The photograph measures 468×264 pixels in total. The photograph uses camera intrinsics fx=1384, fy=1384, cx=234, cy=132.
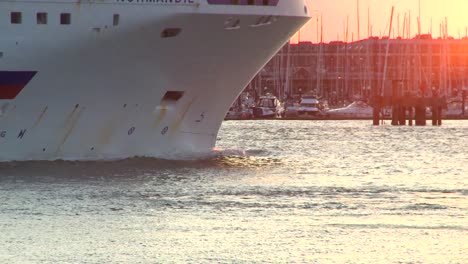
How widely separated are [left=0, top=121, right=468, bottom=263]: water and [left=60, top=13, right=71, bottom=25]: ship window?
4426mm

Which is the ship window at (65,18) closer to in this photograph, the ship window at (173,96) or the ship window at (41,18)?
the ship window at (41,18)

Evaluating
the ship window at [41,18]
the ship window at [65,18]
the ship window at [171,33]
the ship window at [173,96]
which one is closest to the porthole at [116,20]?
the ship window at [65,18]

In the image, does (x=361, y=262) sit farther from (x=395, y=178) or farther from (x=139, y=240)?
(x=395, y=178)

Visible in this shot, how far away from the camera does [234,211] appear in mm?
32812

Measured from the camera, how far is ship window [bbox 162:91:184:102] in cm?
4478

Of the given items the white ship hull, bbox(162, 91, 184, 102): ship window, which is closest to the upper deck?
the white ship hull

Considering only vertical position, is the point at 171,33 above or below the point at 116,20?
below

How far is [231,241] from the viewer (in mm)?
27344

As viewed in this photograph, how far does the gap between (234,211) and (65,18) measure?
12.4 meters

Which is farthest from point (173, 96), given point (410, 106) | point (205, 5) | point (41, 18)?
point (410, 106)

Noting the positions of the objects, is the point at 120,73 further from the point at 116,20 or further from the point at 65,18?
the point at 65,18

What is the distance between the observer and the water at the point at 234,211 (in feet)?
85.0

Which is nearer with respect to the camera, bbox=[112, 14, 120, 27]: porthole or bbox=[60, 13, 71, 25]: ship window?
bbox=[60, 13, 71, 25]: ship window

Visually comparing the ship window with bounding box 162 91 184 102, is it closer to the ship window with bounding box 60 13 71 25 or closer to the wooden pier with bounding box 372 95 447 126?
the ship window with bounding box 60 13 71 25
